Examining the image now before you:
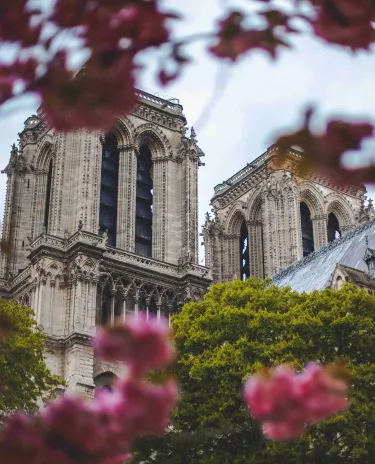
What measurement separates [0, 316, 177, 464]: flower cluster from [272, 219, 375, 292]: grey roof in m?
39.2

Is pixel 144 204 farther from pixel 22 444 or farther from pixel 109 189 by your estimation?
pixel 22 444

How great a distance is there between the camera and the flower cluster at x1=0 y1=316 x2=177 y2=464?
429cm

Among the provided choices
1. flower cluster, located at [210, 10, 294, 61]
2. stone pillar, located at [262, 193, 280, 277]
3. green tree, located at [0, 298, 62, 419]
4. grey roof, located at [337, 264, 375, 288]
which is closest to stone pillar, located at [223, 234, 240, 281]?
stone pillar, located at [262, 193, 280, 277]

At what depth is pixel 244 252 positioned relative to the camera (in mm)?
68250

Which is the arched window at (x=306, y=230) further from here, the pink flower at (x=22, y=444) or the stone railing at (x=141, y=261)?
the pink flower at (x=22, y=444)

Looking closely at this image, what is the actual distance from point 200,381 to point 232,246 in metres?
40.4

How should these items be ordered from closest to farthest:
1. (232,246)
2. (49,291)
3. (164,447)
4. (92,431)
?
1. (92,431)
2. (164,447)
3. (49,291)
4. (232,246)

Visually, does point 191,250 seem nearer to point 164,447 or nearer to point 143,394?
point 164,447

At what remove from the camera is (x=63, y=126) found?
15.8 feet

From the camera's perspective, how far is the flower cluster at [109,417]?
14.1 ft

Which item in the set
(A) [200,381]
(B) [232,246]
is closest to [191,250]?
(B) [232,246]

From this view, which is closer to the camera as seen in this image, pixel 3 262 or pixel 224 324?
pixel 224 324

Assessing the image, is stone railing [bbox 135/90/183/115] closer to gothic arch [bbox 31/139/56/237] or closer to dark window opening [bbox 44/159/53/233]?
gothic arch [bbox 31/139/56/237]

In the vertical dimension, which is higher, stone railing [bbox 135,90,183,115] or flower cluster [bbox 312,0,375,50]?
stone railing [bbox 135,90,183,115]
